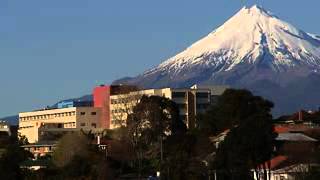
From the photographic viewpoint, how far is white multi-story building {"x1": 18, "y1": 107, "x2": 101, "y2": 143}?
457 ft

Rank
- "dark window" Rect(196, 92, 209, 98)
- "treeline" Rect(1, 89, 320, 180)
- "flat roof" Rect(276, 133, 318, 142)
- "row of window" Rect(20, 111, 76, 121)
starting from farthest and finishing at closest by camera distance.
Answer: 1. "row of window" Rect(20, 111, 76, 121)
2. "dark window" Rect(196, 92, 209, 98)
3. "flat roof" Rect(276, 133, 318, 142)
4. "treeline" Rect(1, 89, 320, 180)

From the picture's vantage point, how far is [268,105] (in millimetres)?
81625

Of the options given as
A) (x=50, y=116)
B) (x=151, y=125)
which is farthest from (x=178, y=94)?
(x=151, y=125)

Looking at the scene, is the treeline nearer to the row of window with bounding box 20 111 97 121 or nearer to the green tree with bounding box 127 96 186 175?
the green tree with bounding box 127 96 186 175

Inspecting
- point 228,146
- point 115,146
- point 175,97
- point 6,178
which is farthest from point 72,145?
point 175,97

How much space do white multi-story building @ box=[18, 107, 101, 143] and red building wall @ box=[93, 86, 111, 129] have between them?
3.06ft

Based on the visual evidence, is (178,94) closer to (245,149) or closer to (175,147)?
(175,147)

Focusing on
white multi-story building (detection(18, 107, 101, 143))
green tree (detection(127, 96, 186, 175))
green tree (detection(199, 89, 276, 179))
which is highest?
white multi-story building (detection(18, 107, 101, 143))

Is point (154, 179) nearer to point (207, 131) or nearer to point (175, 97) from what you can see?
point (207, 131)

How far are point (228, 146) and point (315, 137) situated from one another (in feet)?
69.2

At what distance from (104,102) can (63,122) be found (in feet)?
30.5

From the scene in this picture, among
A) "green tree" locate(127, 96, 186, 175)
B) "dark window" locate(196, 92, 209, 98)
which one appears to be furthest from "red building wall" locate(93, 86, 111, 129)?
"green tree" locate(127, 96, 186, 175)

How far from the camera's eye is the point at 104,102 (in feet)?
468

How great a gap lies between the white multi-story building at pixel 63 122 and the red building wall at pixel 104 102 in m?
0.93
